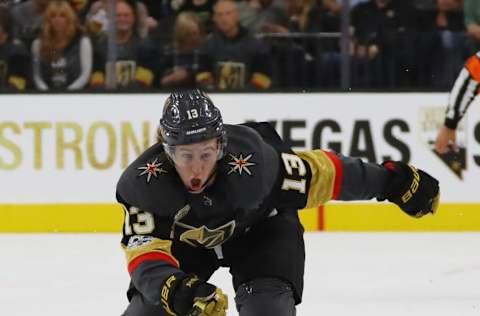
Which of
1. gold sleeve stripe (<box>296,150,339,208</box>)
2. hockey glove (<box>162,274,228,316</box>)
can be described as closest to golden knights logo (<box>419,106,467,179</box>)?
gold sleeve stripe (<box>296,150,339,208</box>)

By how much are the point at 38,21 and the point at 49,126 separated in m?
0.69

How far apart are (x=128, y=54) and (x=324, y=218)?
66.1 inches

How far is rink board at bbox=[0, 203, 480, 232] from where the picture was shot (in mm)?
7695

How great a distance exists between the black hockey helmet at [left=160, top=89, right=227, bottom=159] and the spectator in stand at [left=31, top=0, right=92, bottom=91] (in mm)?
4449

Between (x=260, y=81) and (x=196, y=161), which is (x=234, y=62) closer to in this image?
(x=260, y=81)

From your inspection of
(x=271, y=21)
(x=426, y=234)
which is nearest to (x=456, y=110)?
(x=426, y=234)

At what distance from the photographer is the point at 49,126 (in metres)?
7.84

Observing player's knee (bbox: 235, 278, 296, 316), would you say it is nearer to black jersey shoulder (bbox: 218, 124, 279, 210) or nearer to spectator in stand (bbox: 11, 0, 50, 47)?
black jersey shoulder (bbox: 218, 124, 279, 210)

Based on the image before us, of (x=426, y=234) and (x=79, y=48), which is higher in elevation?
(x=79, y=48)

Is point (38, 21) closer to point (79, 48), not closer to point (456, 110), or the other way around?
point (79, 48)

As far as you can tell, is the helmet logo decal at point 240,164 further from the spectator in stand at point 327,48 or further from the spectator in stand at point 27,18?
the spectator in stand at point 27,18

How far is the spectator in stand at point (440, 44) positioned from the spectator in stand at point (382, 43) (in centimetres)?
8

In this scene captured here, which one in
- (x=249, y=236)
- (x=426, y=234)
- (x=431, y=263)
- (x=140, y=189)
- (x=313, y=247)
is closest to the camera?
(x=140, y=189)

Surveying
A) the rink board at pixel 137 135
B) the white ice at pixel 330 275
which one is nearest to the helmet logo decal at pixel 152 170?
the white ice at pixel 330 275
